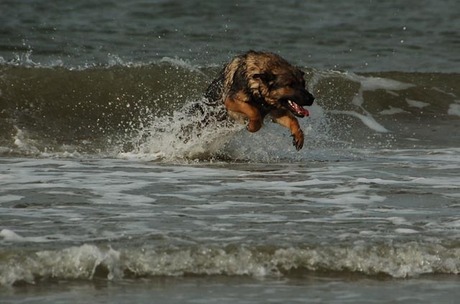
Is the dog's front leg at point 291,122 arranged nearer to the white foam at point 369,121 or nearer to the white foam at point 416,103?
the white foam at point 369,121

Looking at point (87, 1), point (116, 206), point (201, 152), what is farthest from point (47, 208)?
point (87, 1)

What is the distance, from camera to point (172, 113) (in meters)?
15.4

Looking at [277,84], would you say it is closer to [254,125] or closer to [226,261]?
[254,125]

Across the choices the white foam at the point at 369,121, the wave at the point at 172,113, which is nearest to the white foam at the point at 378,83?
the wave at the point at 172,113

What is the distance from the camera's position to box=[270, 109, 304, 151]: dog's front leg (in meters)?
10.8

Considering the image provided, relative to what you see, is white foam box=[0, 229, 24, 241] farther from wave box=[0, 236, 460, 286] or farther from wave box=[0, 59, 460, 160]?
wave box=[0, 59, 460, 160]

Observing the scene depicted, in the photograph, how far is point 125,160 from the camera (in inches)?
447

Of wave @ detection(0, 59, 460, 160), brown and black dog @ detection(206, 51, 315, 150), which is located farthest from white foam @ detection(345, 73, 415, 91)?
brown and black dog @ detection(206, 51, 315, 150)

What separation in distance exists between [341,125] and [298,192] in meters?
5.86

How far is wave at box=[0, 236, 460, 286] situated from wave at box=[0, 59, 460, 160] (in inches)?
169

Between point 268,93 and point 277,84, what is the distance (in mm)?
134

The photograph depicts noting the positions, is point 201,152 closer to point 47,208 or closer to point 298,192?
point 298,192

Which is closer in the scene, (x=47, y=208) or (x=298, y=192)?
(x=47, y=208)

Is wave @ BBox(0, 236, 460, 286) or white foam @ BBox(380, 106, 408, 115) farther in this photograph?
white foam @ BBox(380, 106, 408, 115)
